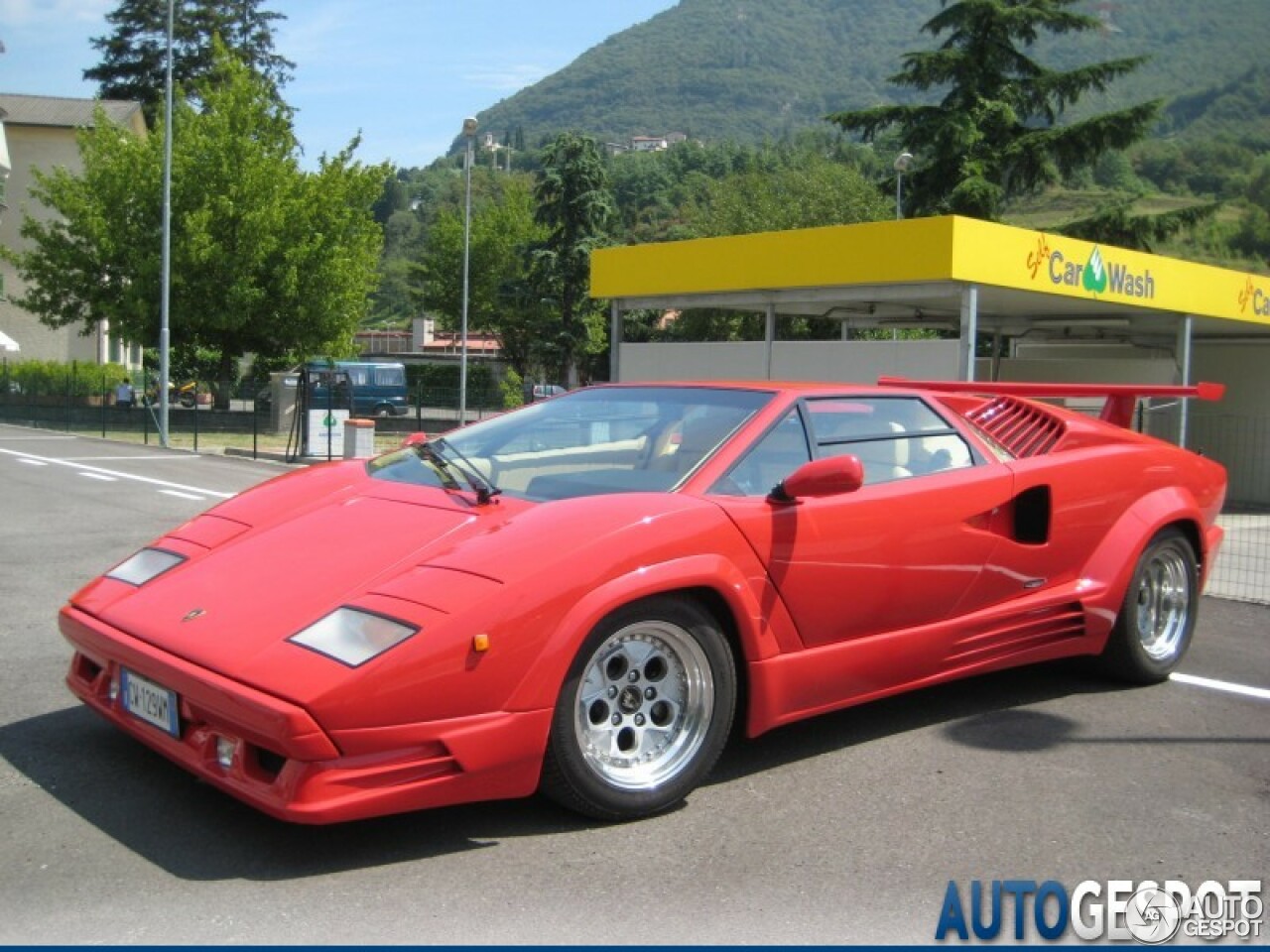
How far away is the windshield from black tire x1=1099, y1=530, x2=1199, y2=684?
2227 millimetres

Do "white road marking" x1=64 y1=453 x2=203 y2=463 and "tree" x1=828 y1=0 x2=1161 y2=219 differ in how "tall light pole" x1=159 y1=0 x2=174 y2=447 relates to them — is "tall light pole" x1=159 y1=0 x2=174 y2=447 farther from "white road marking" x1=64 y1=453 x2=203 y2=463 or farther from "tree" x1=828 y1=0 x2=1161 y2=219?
"tree" x1=828 y1=0 x2=1161 y2=219

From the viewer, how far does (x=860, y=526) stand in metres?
4.40

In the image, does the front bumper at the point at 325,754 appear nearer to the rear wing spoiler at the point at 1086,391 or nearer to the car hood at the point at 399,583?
the car hood at the point at 399,583

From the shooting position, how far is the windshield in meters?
4.30

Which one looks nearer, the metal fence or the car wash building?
the car wash building

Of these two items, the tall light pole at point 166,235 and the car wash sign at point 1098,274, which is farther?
the tall light pole at point 166,235

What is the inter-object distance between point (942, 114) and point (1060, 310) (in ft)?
65.4

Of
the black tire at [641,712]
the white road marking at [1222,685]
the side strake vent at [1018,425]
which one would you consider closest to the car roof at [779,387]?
the side strake vent at [1018,425]

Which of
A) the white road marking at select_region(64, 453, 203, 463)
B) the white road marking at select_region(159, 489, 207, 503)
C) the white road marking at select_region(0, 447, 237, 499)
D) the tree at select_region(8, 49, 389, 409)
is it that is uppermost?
the tree at select_region(8, 49, 389, 409)

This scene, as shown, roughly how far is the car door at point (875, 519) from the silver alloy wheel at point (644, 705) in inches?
18.1

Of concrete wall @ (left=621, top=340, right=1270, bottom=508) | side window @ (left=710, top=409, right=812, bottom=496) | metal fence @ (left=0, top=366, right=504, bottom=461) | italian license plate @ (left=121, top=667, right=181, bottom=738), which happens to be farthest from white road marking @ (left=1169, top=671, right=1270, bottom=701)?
metal fence @ (left=0, top=366, right=504, bottom=461)

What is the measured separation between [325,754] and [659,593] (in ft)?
3.81

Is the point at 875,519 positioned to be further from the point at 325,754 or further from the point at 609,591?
the point at 325,754

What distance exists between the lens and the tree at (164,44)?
200 feet
